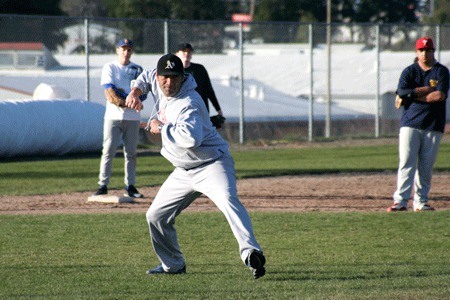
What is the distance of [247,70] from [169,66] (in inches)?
1261

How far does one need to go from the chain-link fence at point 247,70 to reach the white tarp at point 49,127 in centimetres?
118

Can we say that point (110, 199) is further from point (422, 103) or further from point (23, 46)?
point (23, 46)

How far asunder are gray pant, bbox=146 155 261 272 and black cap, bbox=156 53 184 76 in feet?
2.63

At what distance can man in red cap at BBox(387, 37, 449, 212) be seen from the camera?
11320 millimetres

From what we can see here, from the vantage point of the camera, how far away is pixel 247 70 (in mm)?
39000

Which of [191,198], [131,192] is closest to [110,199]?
[131,192]

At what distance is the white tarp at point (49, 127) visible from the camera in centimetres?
1878

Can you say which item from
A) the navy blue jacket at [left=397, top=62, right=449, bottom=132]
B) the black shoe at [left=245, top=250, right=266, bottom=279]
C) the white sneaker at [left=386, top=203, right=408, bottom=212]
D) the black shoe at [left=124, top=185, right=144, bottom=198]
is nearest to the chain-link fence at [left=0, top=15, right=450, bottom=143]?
the black shoe at [left=124, top=185, right=144, bottom=198]

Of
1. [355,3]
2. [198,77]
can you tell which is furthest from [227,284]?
[355,3]

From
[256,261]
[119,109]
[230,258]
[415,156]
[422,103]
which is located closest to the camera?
[256,261]

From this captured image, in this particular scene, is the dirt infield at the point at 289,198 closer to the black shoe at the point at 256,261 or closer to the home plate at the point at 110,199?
the home plate at the point at 110,199

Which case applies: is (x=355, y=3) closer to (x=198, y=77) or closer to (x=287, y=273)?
(x=198, y=77)

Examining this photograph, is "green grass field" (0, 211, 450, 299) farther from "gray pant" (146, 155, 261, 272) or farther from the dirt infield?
the dirt infield

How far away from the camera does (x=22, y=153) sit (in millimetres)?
19312
